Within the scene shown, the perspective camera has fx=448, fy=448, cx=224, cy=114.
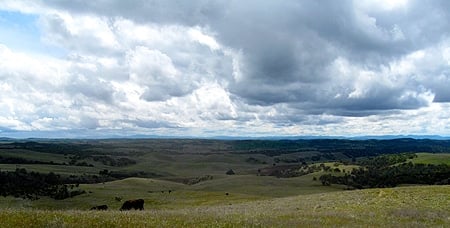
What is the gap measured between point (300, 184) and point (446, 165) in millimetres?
56148

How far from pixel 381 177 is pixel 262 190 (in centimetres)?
5103

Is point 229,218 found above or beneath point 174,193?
above

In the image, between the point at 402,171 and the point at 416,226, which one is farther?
the point at 402,171

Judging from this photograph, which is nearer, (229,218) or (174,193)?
(229,218)

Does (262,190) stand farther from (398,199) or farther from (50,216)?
(50,216)

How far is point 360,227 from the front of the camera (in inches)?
676

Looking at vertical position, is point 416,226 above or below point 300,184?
above

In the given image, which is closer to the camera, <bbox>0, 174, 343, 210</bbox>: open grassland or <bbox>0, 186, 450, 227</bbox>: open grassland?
<bbox>0, 186, 450, 227</bbox>: open grassland

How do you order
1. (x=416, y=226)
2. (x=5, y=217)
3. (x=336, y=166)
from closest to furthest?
(x=5, y=217), (x=416, y=226), (x=336, y=166)

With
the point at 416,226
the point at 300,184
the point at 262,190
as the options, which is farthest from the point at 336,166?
the point at 416,226

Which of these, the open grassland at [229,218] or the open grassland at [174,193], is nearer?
the open grassland at [229,218]

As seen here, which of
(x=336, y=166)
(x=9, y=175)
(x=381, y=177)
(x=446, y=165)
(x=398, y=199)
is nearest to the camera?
(x=398, y=199)

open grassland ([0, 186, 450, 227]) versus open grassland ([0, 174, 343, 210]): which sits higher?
open grassland ([0, 186, 450, 227])

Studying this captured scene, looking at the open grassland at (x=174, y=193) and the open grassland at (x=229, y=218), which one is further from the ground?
the open grassland at (x=229, y=218)
